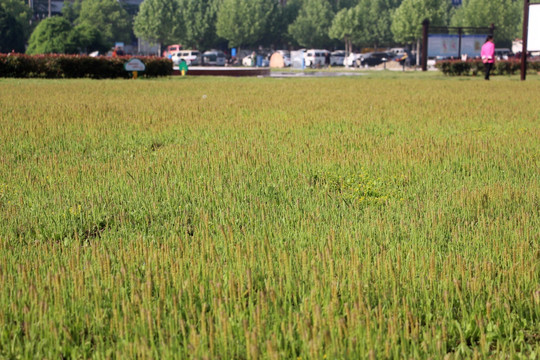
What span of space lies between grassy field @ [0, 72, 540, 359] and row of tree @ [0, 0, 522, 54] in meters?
70.0

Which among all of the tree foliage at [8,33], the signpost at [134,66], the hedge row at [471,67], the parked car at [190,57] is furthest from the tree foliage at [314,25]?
the signpost at [134,66]

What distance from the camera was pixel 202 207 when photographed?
529 cm

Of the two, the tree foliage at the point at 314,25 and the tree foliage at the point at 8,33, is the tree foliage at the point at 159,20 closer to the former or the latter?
the tree foliage at the point at 314,25

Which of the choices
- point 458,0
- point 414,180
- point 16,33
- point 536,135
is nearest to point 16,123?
point 414,180

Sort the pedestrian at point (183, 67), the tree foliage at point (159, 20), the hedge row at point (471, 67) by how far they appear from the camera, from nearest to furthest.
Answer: the hedge row at point (471, 67), the pedestrian at point (183, 67), the tree foliage at point (159, 20)

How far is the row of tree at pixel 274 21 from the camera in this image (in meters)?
79.6

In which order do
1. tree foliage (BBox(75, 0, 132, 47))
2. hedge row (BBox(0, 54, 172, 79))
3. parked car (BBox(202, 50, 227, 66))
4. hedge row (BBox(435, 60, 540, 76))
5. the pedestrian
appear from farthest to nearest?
tree foliage (BBox(75, 0, 132, 47)) → parked car (BBox(202, 50, 227, 66)) → the pedestrian → hedge row (BBox(435, 60, 540, 76)) → hedge row (BBox(0, 54, 172, 79))

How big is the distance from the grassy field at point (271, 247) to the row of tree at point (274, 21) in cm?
6998

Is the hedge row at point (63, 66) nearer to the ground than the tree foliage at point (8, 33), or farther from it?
nearer to the ground

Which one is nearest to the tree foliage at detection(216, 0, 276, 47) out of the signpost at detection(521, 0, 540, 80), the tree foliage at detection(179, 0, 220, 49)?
the tree foliage at detection(179, 0, 220, 49)

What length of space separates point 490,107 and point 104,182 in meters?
9.74

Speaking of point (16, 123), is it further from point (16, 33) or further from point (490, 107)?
point (16, 33)

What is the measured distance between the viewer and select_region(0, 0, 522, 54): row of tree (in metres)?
79.6

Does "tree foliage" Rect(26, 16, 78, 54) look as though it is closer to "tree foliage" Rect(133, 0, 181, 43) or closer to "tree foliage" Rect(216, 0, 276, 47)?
"tree foliage" Rect(133, 0, 181, 43)
